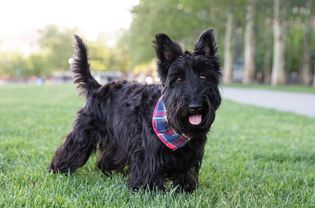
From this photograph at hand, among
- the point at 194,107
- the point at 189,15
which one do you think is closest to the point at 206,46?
the point at 194,107

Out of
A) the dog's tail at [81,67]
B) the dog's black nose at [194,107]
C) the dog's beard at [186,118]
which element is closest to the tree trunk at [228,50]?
the dog's tail at [81,67]

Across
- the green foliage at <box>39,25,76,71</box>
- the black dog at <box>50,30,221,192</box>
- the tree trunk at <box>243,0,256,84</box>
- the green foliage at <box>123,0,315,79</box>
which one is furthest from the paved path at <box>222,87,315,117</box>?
the green foliage at <box>39,25,76,71</box>

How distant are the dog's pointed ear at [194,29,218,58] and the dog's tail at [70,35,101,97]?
1.52 m

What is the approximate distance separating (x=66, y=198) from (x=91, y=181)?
77 cm

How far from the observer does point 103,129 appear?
14.5 feet

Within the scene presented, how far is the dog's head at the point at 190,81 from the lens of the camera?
3.31 metres

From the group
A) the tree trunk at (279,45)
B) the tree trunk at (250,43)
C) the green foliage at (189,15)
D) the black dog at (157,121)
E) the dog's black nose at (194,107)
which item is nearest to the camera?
the dog's black nose at (194,107)

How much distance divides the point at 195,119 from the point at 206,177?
1.31 meters

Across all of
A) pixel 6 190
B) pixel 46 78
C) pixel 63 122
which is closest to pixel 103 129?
pixel 6 190

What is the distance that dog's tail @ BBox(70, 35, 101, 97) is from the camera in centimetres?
476

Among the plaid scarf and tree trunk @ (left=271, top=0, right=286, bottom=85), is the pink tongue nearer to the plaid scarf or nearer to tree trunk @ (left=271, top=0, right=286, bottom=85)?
the plaid scarf

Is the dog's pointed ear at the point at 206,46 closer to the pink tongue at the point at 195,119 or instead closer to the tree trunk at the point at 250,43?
the pink tongue at the point at 195,119

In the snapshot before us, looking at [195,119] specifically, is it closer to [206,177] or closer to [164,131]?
[164,131]

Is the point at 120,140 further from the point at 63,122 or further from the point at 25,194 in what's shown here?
the point at 63,122
